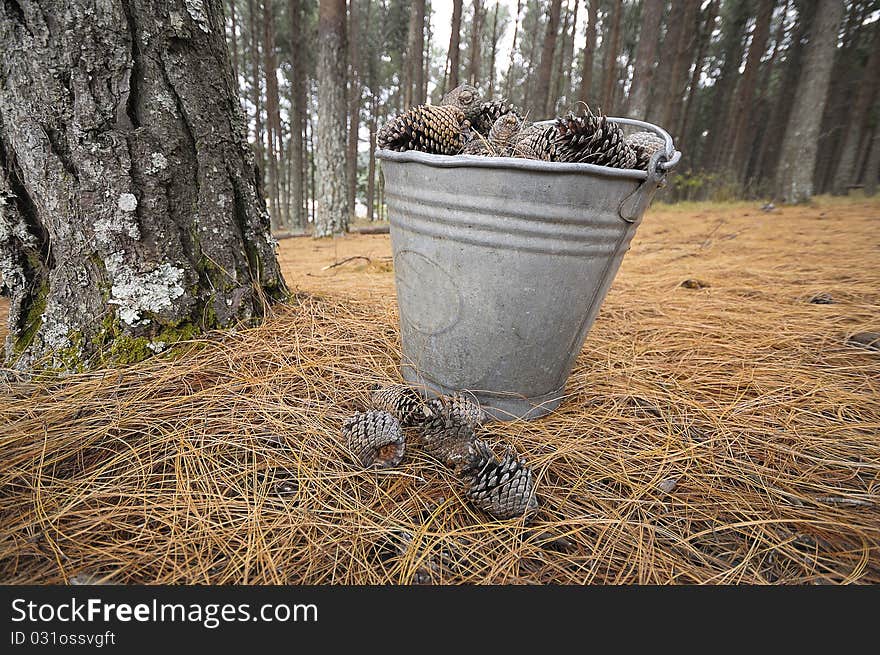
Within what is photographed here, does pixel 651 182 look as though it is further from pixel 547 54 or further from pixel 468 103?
pixel 547 54

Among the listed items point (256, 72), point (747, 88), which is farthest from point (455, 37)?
point (747, 88)

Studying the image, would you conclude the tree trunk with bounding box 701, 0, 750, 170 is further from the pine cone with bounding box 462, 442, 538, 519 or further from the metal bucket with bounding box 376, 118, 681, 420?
the pine cone with bounding box 462, 442, 538, 519

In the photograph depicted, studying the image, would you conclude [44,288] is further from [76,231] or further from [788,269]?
[788,269]

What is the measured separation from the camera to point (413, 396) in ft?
3.86

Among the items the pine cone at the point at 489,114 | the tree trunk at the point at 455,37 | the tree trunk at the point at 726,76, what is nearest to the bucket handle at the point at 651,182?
the pine cone at the point at 489,114

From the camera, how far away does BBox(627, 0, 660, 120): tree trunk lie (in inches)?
295

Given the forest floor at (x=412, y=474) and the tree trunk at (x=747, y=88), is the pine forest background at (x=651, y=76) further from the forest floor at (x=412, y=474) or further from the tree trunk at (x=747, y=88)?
the forest floor at (x=412, y=474)

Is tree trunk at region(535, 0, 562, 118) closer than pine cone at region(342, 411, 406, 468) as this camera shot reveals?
No

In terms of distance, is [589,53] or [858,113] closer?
[589,53]

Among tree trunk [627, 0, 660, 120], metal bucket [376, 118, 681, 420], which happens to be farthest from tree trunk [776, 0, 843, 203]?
metal bucket [376, 118, 681, 420]

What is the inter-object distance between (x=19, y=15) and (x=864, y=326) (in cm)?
318

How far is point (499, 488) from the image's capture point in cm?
97

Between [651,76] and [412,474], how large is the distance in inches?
364

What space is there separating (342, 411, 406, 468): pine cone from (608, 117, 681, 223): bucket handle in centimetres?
83
